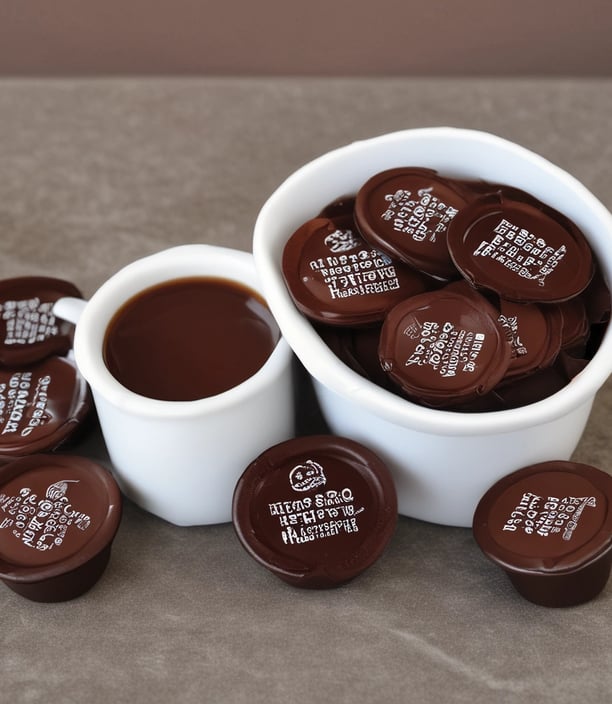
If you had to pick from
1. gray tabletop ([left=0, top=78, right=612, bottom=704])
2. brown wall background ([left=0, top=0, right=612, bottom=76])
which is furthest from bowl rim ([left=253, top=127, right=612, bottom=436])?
brown wall background ([left=0, top=0, right=612, bottom=76])

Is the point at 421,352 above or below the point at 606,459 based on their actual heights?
above

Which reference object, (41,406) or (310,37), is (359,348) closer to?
(41,406)

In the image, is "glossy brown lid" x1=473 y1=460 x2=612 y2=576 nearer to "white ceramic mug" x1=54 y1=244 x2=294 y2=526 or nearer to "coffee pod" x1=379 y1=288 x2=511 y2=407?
"coffee pod" x1=379 y1=288 x2=511 y2=407

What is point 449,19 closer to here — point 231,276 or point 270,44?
point 270,44

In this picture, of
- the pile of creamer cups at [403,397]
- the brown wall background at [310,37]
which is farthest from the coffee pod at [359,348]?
the brown wall background at [310,37]

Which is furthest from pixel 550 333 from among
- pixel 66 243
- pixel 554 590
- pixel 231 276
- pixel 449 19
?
pixel 449 19

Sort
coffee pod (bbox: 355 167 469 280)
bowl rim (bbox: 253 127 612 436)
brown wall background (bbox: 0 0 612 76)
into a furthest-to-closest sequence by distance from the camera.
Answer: brown wall background (bbox: 0 0 612 76), coffee pod (bbox: 355 167 469 280), bowl rim (bbox: 253 127 612 436)
